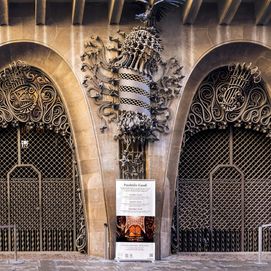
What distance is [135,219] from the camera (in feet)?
39.4

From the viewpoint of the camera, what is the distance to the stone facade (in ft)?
41.7

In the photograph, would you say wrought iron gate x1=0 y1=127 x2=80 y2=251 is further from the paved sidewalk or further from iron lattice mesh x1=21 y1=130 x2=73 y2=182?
the paved sidewalk

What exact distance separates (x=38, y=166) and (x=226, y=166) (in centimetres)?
441

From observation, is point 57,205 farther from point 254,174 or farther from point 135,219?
point 254,174

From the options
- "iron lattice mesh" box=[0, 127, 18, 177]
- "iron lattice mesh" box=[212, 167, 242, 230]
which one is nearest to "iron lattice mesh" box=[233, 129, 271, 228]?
"iron lattice mesh" box=[212, 167, 242, 230]

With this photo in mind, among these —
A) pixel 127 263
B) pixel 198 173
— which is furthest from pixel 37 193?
pixel 198 173

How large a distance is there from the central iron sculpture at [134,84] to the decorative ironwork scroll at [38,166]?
1.23 m

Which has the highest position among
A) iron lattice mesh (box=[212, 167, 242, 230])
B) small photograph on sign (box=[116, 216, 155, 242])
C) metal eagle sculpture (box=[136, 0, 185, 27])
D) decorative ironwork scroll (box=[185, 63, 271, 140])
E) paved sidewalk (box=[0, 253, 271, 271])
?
metal eagle sculpture (box=[136, 0, 185, 27])

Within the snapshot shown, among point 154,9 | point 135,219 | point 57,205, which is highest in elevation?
point 154,9

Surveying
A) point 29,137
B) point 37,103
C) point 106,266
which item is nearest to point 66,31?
point 37,103

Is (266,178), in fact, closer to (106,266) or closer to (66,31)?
(106,266)

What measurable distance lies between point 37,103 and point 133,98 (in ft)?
7.89

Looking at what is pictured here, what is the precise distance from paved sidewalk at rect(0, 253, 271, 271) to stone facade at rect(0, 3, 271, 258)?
529mm

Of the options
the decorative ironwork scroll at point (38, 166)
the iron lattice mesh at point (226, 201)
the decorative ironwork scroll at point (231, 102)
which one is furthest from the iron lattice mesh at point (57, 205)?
the iron lattice mesh at point (226, 201)
